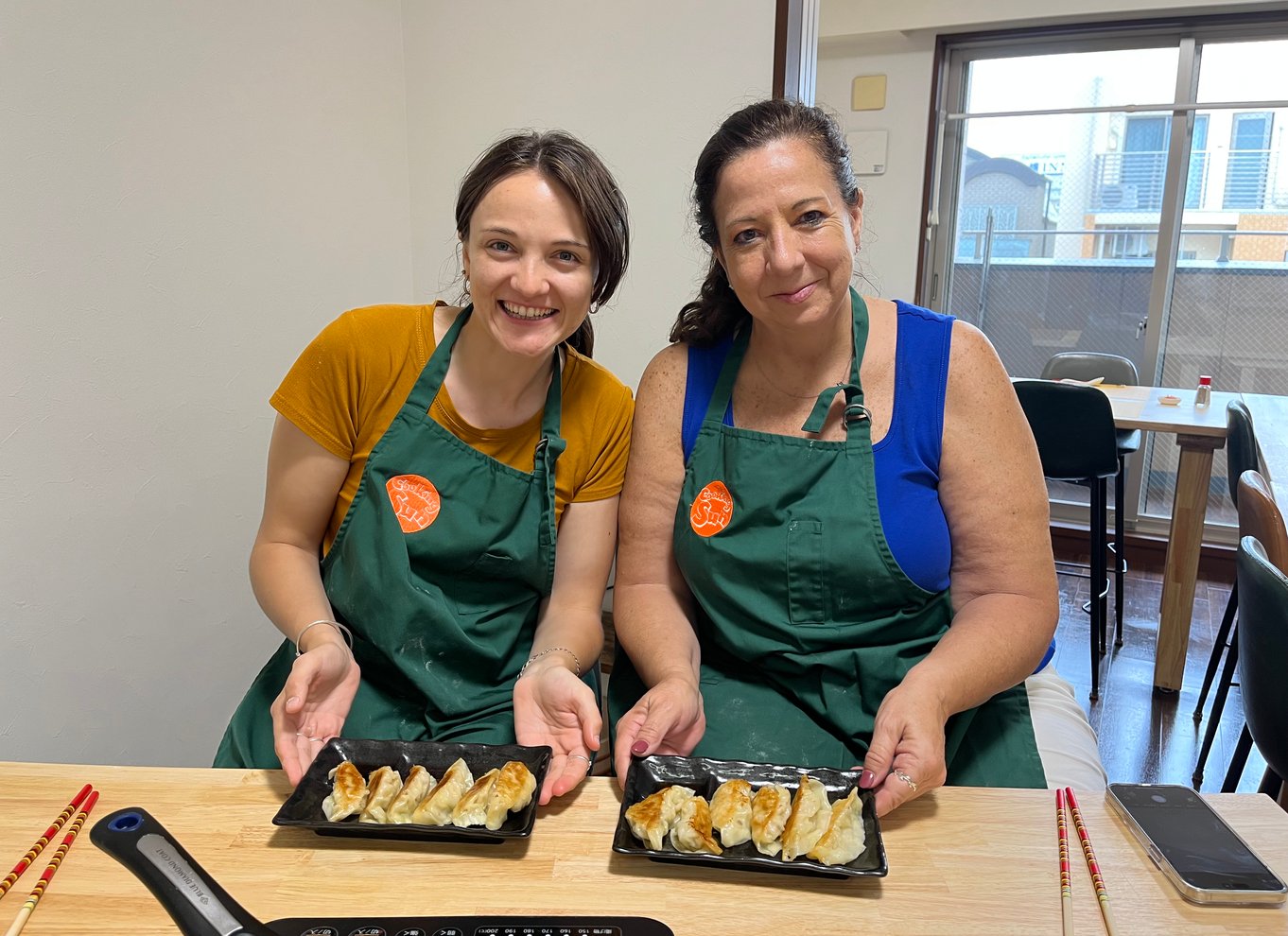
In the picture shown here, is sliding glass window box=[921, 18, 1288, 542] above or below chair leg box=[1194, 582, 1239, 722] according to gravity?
above

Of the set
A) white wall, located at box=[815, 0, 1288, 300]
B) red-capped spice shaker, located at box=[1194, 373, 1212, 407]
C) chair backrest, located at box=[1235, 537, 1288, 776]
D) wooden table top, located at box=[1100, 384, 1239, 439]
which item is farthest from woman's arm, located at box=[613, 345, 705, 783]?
white wall, located at box=[815, 0, 1288, 300]

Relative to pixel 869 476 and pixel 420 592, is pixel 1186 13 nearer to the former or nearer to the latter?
pixel 869 476

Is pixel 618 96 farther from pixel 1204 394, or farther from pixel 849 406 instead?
pixel 1204 394

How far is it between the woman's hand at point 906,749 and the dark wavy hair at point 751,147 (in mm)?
694

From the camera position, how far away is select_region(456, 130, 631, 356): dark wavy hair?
1405 mm

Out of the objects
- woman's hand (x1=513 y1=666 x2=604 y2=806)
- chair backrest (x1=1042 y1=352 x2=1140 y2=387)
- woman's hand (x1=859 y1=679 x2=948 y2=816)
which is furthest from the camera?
chair backrest (x1=1042 y1=352 x2=1140 y2=387)

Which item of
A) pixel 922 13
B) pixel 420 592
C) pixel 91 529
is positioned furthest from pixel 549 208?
pixel 922 13

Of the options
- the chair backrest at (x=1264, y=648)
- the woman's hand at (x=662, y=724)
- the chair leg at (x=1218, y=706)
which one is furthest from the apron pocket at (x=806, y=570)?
the chair leg at (x=1218, y=706)

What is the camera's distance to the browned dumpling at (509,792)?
950 millimetres

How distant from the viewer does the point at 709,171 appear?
58.6 inches

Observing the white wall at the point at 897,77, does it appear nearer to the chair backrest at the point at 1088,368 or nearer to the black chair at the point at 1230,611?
the chair backrest at the point at 1088,368

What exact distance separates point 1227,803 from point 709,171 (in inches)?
44.2

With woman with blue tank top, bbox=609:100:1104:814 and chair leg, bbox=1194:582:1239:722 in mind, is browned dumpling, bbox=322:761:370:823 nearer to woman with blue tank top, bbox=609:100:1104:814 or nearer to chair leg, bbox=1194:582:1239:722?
woman with blue tank top, bbox=609:100:1104:814

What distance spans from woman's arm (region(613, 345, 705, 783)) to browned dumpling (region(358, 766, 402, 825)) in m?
0.45
